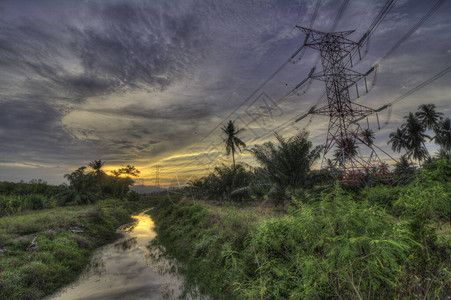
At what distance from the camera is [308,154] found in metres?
15.6

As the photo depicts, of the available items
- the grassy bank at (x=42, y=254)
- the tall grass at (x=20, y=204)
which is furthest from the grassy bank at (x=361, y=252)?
the tall grass at (x=20, y=204)

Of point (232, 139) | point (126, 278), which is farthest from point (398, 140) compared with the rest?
point (126, 278)

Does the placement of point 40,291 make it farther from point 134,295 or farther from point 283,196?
point 283,196

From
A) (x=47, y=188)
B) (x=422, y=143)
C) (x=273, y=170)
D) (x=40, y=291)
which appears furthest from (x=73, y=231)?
(x=422, y=143)

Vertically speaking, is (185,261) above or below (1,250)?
below

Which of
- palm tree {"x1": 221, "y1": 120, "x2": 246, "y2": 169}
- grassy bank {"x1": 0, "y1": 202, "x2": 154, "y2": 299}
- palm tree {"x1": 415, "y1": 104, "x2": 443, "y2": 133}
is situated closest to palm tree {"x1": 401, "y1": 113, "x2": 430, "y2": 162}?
palm tree {"x1": 415, "y1": 104, "x2": 443, "y2": 133}

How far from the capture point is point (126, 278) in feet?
30.5

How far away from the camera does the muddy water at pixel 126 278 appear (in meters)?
7.83

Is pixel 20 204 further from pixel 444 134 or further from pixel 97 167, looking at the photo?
pixel 444 134

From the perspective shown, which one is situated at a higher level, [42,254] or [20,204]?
[20,204]

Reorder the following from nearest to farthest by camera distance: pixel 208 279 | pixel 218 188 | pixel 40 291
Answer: pixel 40 291 → pixel 208 279 → pixel 218 188

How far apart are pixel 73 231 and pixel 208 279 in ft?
37.7

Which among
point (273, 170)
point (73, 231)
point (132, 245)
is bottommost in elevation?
point (132, 245)

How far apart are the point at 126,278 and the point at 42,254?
4.03m
